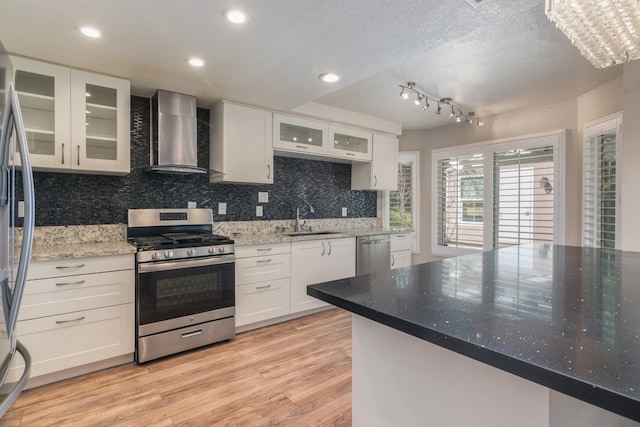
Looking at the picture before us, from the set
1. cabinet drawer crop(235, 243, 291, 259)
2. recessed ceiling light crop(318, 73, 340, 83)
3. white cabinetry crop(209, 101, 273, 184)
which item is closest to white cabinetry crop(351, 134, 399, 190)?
white cabinetry crop(209, 101, 273, 184)

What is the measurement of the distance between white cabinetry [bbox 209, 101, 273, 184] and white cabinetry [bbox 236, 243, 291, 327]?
73 cm

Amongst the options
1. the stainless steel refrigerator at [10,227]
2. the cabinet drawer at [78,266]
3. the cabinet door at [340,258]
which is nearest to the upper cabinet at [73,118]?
the cabinet drawer at [78,266]

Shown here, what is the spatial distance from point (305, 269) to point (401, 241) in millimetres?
1619

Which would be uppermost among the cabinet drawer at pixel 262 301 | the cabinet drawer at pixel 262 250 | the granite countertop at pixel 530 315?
the granite countertop at pixel 530 315

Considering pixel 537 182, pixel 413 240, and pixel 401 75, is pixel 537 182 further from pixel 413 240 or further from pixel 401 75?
pixel 401 75

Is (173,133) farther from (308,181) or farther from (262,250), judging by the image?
(308,181)

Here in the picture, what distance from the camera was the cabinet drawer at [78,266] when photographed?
202cm

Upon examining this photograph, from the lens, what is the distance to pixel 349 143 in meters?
3.99

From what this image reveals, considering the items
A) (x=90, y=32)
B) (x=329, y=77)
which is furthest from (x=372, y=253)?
(x=90, y=32)

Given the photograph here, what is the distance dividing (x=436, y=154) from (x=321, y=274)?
2546 mm

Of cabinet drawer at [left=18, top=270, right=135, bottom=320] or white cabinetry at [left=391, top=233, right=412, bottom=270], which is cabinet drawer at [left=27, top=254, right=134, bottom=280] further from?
white cabinetry at [left=391, top=233, right=412, bottom=270]

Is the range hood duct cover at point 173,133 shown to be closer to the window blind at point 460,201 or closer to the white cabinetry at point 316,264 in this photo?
the white cabinetry at point 316,264

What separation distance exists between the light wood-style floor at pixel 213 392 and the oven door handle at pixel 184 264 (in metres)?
0.71

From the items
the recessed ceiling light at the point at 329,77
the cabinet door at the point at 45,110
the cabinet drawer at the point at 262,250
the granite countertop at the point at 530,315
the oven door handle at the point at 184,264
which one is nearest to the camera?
the granite countertop at the point at 530,315
